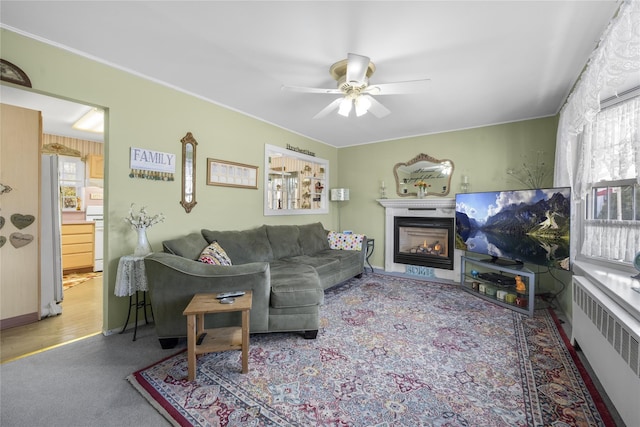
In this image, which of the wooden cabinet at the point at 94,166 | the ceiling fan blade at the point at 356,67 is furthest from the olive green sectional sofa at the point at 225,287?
the wooden cabinet at the point at 94,166

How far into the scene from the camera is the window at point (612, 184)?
196cm

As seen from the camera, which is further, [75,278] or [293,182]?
[293,182]

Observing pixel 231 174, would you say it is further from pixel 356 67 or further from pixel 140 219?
pixel 356 67

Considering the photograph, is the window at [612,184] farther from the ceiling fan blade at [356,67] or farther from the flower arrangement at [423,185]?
the flower arrangement at [423,185]

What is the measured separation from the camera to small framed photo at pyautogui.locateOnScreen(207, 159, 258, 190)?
3.23 m

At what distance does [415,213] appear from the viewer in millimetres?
4527

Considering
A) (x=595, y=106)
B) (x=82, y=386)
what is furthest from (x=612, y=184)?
(x=82, y=386)

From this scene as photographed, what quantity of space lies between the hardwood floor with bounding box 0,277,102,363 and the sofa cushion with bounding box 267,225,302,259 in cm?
200

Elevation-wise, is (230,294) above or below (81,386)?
above

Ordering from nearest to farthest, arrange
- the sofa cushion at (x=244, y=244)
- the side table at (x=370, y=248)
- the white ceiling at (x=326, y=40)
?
1. the white ceiling at (x=326, y=40)
2. the sofa cushion at (x=244, y=244)
3. the side table at (x=370, y=248)

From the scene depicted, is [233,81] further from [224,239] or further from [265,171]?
[224,239]

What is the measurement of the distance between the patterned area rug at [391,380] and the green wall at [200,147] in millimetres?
1461

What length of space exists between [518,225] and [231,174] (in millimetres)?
3594

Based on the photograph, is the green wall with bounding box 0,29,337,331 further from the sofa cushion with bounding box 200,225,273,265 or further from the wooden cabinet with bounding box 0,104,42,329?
the wooden cabinet with bounding box 0,104,42,329
